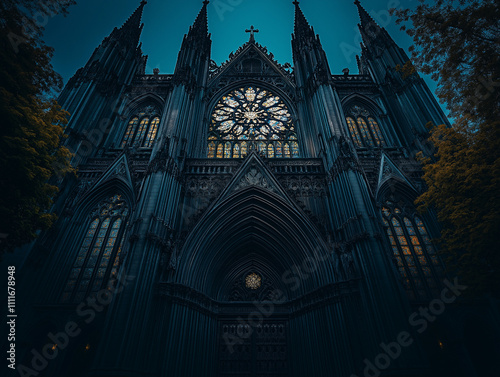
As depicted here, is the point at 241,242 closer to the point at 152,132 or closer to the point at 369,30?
the point at 152,132

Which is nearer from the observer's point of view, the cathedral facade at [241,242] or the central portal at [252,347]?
the cathedral facade at [241,242]

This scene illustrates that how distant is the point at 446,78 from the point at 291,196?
25.8ft

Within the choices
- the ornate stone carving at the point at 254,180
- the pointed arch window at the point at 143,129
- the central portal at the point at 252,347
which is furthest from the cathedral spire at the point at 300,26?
the central portal at the point at 252,347

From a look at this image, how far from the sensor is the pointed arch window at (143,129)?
722 inches

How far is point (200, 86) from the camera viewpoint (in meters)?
20.6

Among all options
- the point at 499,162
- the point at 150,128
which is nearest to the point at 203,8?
the point at 150,128

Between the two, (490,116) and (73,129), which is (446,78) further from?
(73,129)

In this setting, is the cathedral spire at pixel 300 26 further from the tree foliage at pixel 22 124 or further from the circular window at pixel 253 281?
the circular window at pixel 253 281

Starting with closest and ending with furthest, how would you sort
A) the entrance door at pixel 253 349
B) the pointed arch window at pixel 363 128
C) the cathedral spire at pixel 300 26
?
the entrance door at pixel 253 349, the pointed arch window at pixel 363 128, the cathedral spire at pixel 300 26

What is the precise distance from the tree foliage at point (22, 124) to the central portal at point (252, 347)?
28.7 feet

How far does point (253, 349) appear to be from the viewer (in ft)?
39.5

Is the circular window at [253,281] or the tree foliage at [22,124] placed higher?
the tree foliage at [22,124]

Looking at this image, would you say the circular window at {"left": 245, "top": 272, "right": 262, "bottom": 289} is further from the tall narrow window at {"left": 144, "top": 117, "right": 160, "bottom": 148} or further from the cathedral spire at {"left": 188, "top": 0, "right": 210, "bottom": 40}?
the cathedral spire at {"left": 188, "top": 0, "right": 210, "bottom": 40}

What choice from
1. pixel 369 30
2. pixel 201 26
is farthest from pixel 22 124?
pixel 369 30
